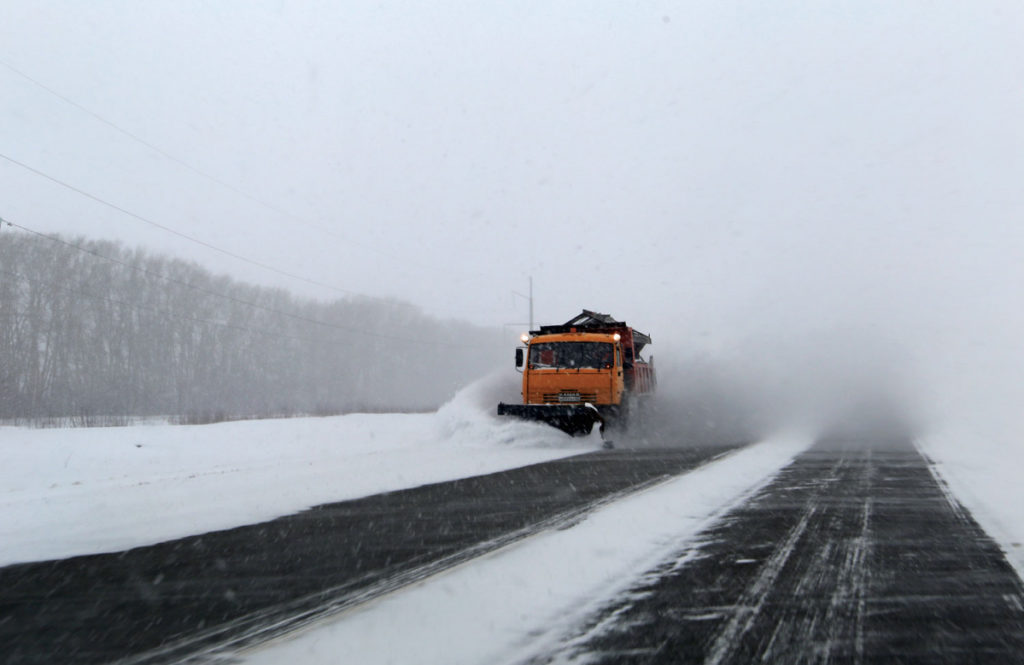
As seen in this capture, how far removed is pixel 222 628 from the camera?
382cm

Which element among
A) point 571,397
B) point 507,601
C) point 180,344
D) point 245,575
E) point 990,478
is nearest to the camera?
point 507,601

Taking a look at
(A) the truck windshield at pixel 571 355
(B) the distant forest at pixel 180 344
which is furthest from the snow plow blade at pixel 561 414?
(B) the distant forest at pixel 180 344

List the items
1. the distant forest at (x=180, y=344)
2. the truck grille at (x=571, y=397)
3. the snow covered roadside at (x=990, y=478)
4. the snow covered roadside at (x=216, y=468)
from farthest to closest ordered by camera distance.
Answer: the distant forest at (x=180, y=344), the truck grille at (x=571, y=397), the snow covered roadside at (x=216, y=468), the snow covered roadside at (x=990, y=478)

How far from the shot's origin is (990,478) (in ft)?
34.8

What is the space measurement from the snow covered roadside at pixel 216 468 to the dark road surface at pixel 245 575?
2.51ft

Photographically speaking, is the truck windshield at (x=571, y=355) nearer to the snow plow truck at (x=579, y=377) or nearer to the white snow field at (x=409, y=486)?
the snow plow truck at (x=579, y=377)

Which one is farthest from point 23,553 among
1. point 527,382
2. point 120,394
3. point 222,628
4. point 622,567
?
point 120,394

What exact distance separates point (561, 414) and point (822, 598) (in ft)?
42.5

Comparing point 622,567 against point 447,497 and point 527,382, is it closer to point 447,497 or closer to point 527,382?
point 447,497

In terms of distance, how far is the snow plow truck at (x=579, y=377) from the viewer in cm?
1747

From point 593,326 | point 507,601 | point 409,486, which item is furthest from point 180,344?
point 507,601

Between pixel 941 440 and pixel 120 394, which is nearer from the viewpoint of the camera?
pixel 941 440

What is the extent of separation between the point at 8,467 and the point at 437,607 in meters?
12.4

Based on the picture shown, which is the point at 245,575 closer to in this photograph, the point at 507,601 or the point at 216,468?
the point at 507,601
